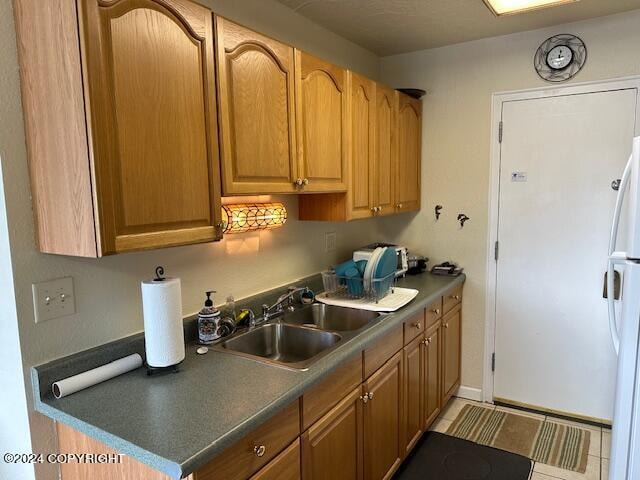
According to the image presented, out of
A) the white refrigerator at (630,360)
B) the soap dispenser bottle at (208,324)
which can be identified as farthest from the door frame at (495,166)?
the soap dispenser bottle at (208,324)

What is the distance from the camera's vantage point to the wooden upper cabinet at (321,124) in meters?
1.88

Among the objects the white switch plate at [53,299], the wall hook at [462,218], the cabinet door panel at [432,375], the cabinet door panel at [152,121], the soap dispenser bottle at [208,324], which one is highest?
the cabinet door panel at [152,121]

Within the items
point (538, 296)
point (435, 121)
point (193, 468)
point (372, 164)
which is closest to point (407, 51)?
point (435, 121)

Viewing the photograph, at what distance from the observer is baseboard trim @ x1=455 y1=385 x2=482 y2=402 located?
3057 millimetres

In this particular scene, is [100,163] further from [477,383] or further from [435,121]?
[477,383]

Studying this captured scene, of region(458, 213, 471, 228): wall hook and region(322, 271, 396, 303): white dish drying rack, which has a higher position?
region(458, 213, 471, 228): wall hook

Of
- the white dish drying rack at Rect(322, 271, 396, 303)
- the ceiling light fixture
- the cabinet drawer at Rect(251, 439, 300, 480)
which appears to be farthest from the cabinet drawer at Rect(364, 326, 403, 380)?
the ceiling light fixture

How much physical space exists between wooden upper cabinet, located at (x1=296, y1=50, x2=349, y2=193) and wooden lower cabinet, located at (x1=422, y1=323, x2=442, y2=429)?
1.03m

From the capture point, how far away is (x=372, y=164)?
96.5 inches

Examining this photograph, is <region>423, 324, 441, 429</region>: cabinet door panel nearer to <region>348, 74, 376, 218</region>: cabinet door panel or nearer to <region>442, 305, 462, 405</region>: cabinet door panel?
<region>442, 305, 462, 405</region>: cabinet door panel

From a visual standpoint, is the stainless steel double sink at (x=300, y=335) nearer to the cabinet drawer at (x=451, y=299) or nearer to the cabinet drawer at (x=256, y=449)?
the cabinet drawer at (x=256, y=449)

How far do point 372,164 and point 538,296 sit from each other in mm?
1415

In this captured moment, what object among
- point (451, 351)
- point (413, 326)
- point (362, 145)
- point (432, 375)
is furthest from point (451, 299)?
point (362, 145)

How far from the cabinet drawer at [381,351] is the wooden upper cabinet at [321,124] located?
29.2 inches
